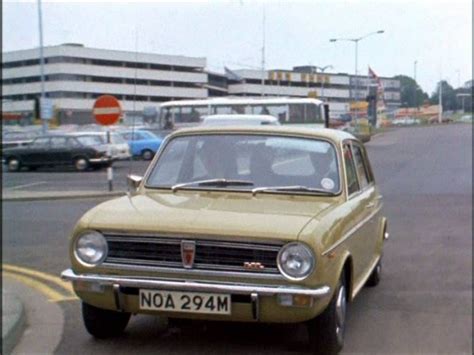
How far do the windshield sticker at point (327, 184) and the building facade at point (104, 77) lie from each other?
323 cm

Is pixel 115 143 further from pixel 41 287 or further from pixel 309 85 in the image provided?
Result: pixel 41 287

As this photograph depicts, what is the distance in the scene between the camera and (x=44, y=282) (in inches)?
288

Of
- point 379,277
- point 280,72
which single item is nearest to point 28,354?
point 379,277

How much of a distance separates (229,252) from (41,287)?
342cm

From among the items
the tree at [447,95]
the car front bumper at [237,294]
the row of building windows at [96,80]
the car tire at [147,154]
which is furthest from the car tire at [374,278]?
the car tire at [147,154]

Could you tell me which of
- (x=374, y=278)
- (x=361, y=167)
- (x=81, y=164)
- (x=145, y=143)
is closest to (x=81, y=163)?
(x=81, y=164)

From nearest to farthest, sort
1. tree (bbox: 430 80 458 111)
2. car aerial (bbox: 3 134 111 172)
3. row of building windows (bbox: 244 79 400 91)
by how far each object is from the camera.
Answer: row of building windows (bbox: 244 79 400 91) → tree (bbox: 430 80 458 111) → car aerial (bbox: 3 134 111 172)

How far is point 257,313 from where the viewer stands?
170 inches

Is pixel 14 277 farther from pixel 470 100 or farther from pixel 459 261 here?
pixel 470 100

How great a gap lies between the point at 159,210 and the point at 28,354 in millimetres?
1417

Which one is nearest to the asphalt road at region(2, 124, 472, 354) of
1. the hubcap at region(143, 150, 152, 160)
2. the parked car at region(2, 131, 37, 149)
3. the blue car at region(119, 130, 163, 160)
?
the parked car at region(2, 131, 37, 149)

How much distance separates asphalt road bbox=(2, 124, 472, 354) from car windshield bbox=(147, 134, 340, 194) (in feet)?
3.80

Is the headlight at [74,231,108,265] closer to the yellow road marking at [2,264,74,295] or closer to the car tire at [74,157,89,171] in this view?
the yellow road marking at [2,264,74,295]

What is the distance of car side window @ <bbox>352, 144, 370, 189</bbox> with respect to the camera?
21.0 feet
